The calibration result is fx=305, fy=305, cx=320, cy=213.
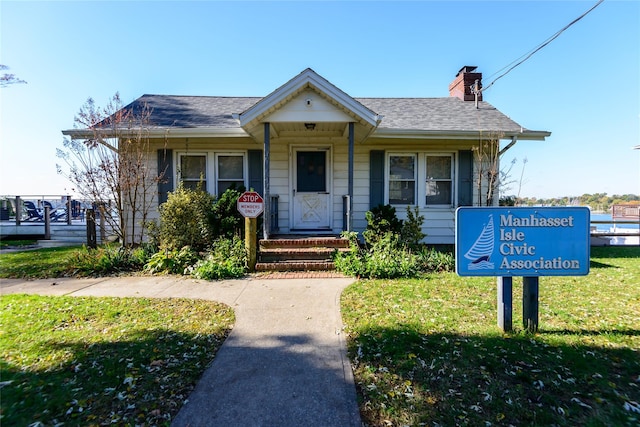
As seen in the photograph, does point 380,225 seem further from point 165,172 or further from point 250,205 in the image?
point 165,172

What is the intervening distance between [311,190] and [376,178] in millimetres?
1913

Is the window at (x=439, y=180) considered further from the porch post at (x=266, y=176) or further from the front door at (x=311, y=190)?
the porch post at (x=266, y=176)

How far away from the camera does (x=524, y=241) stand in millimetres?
3580

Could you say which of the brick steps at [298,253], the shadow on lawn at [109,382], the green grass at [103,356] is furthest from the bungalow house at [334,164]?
the shadow on lawn at [109,382]

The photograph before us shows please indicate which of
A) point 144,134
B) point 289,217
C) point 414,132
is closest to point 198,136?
point 144,134

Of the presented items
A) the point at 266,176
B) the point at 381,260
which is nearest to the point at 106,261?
the point at 266,176

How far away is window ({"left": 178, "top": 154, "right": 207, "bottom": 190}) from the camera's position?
8.71m

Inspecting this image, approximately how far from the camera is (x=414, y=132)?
806 cm

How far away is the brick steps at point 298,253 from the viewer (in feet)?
21.6

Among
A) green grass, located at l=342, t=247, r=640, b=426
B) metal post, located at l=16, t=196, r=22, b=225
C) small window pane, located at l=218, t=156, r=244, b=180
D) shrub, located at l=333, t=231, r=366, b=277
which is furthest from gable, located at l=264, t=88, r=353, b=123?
metal post, located at l=16, t=196, r=22, b=225

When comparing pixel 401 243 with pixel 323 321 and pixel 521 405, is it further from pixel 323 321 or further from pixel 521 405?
pixel 521 405

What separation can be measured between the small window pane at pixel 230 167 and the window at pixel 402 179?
14.4 ft

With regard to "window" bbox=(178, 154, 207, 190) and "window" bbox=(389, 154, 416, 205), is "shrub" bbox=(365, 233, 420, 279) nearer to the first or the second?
"window" bbox=(389, 154, 416, 205)

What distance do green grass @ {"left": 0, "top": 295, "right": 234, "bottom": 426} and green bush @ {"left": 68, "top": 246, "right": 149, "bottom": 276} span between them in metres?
1.88
